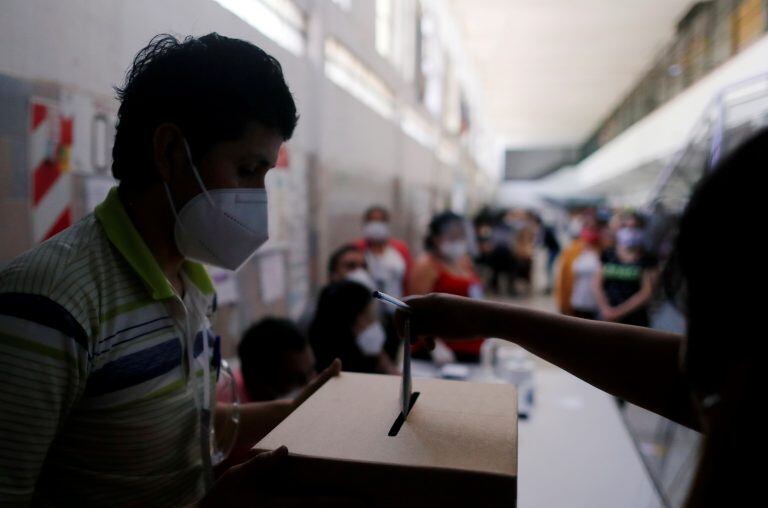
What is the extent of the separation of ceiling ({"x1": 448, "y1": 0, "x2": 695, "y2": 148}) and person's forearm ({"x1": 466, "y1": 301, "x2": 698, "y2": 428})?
761cm

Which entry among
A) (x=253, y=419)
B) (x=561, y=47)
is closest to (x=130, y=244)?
(x=253, y=419)

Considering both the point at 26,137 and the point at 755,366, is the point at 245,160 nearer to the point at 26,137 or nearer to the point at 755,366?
the point at 26,137

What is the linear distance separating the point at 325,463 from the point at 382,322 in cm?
165

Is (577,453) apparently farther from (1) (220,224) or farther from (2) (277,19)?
(2) (277,19)

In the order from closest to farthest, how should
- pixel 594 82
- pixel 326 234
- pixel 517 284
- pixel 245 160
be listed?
1. pixel 245 160
2. pixel 326 234
3. pixel 517 284
4. pixel 594 82

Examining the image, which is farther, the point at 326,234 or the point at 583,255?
the point at 583,255

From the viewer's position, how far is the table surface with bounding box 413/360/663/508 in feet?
4.20

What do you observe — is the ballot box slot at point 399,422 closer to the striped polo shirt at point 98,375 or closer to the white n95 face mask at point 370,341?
the striped polo shirt at point 98,375

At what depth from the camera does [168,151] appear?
2.90 ft

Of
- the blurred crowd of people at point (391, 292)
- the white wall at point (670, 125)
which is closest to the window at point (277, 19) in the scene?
the blurred crowd of people at point (391, 292)

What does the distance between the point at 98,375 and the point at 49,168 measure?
2.36 ft

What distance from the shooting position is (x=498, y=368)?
245cm

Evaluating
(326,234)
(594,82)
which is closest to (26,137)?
(326,234)

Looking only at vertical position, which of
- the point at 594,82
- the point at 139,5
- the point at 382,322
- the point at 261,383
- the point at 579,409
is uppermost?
the point at 594,82
